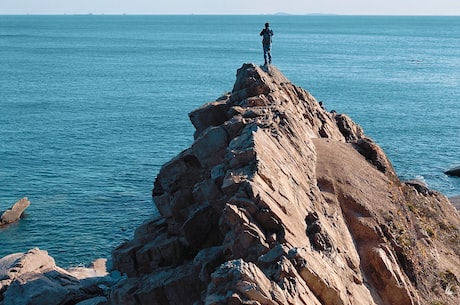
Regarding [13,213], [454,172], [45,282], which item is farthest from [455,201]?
[13,213]

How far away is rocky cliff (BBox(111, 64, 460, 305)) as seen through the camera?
24859 mm

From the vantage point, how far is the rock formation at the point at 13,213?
6225 centimetres

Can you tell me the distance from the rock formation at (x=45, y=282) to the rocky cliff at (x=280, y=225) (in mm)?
5777

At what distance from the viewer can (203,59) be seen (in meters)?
176

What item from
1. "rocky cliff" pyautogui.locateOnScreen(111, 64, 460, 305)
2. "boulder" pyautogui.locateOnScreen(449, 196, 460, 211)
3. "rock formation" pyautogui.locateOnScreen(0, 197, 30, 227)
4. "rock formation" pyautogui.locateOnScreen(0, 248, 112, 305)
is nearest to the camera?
"rocky cliff" pyautogui.locateOnScreen(111, 64, 460, 305)

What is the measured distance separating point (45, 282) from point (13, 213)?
65.9 ft

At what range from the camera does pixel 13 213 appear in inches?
2466

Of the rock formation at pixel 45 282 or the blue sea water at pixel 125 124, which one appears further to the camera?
the blue sea water at pixel 125 124

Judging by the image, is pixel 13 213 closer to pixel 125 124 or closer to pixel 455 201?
pixel 125 124

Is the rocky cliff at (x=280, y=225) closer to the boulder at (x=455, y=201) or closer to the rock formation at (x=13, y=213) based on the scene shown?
the boulder at (x=455, y=201)

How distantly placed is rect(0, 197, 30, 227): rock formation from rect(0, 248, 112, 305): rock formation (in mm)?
12457

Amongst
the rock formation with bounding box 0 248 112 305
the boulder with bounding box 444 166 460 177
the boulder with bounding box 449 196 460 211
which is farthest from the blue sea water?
the rock formation with bounding box 0 248 112 305

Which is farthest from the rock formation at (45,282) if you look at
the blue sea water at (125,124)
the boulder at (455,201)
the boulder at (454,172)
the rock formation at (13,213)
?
the boulder at (454,172)

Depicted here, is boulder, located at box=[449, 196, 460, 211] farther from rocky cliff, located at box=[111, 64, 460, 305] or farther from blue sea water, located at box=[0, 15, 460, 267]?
rocky cliff, located at box=[111, 64, 460, 305]
